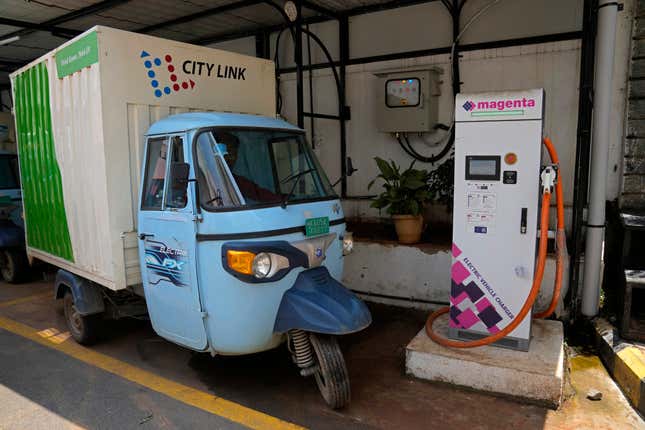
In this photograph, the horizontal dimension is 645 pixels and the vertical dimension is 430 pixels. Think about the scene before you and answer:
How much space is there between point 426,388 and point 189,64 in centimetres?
352

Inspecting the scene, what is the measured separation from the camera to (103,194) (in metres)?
4.14

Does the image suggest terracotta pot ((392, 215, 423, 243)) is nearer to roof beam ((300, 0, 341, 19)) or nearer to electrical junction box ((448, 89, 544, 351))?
electrical junction box ((448, 89, 544, 351))

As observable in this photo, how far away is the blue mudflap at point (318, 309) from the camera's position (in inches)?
134

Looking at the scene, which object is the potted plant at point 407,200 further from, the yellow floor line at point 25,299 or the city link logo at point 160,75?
the yellow floor line at point 25,299

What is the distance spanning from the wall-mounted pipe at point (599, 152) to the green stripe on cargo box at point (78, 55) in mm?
4423

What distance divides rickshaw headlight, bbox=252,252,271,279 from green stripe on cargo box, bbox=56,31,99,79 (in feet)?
6.92

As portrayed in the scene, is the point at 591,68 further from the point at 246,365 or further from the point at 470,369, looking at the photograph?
the point at 246,365

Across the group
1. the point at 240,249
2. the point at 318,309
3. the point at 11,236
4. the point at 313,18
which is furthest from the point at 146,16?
the point at 318,309

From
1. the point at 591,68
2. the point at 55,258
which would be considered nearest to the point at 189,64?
the point at 55,258

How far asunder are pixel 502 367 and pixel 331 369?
1332 mm

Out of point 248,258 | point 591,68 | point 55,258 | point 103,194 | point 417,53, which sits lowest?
point 55,258

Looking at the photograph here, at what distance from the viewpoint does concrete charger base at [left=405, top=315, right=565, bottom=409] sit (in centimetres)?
362

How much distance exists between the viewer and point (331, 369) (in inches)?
138

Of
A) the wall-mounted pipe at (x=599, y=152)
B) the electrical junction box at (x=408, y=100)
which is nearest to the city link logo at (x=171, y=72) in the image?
the electrical junction box at (x=408, y=100)
